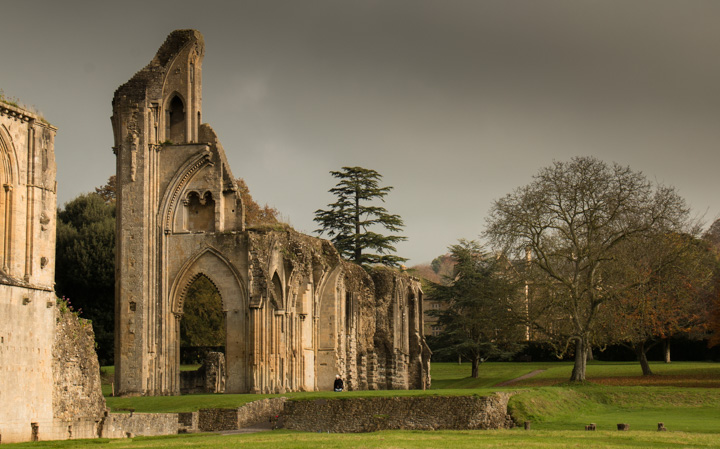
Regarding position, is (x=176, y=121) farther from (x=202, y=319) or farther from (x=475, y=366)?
(x=475, y=366)

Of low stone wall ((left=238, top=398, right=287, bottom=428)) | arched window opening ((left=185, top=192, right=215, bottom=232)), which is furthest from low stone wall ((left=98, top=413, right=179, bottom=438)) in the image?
arched window opening ((left=185, top=192, right=215, bottom=232))

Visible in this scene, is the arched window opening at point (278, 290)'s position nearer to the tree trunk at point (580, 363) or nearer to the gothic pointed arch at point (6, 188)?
the tree trunk at point (580, 363)

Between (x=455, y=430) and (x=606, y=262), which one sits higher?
(x=606, y=262)

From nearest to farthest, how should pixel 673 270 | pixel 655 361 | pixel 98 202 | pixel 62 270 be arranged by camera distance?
Answer: pixel 673 270 < pixel 62 270 < pixel 98 202 < pixel 655 361

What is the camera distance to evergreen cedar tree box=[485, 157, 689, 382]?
138ft

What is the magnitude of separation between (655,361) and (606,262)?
19429 mm

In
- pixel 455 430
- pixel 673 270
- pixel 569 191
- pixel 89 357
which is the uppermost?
pixel 569 191

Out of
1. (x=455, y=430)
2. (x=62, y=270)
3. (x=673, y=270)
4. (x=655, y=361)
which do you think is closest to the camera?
(x=455, y=430)

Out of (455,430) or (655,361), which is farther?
(655,361)

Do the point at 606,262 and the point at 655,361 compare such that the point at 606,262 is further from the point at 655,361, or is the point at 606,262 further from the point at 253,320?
the point at 655,361

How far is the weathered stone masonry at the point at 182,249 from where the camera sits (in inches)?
1492

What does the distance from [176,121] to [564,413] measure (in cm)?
1840

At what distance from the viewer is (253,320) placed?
38406mm

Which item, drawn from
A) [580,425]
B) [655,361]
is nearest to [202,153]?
[580,425]
